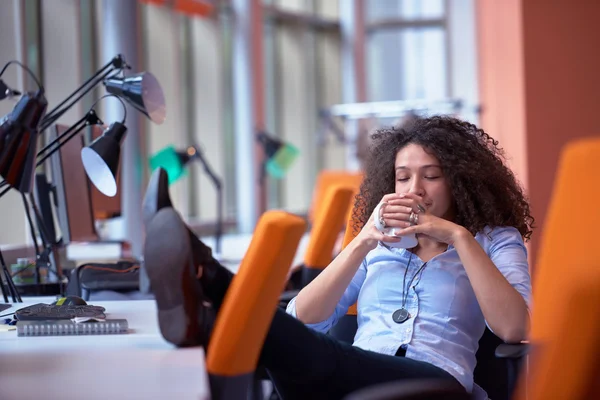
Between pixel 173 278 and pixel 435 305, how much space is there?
2.57ft

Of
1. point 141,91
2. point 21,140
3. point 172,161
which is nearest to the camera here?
point 21,140

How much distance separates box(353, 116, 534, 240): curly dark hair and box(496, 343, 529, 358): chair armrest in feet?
1.38

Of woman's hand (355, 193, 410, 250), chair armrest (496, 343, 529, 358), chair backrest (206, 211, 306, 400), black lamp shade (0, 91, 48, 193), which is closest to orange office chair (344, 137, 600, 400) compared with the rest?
chair backrest (206, 211, 306, 400)

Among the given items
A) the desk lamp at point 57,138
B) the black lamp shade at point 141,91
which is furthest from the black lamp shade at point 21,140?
the black lamp shade at point 141,91

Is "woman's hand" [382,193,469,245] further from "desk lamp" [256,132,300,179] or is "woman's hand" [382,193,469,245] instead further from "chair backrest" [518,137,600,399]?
"desk lamp" [256,132,300,179]

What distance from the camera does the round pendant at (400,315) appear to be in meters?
2.10

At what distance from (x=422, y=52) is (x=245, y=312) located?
31.6ft

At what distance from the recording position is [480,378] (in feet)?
7.14

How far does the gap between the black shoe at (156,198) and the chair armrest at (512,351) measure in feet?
2.64

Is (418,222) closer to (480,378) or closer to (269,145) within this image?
(480,378)

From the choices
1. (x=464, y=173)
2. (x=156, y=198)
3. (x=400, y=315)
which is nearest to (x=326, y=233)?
(x=464, y=173)

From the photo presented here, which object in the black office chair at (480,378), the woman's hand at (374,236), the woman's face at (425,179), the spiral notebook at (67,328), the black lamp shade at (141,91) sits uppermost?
the black lamp shade at (141,91)

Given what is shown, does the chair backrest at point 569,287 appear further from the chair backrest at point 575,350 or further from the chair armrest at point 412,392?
the chair armrest at point 412,392

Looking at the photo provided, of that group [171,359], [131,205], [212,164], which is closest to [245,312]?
[171,359]
